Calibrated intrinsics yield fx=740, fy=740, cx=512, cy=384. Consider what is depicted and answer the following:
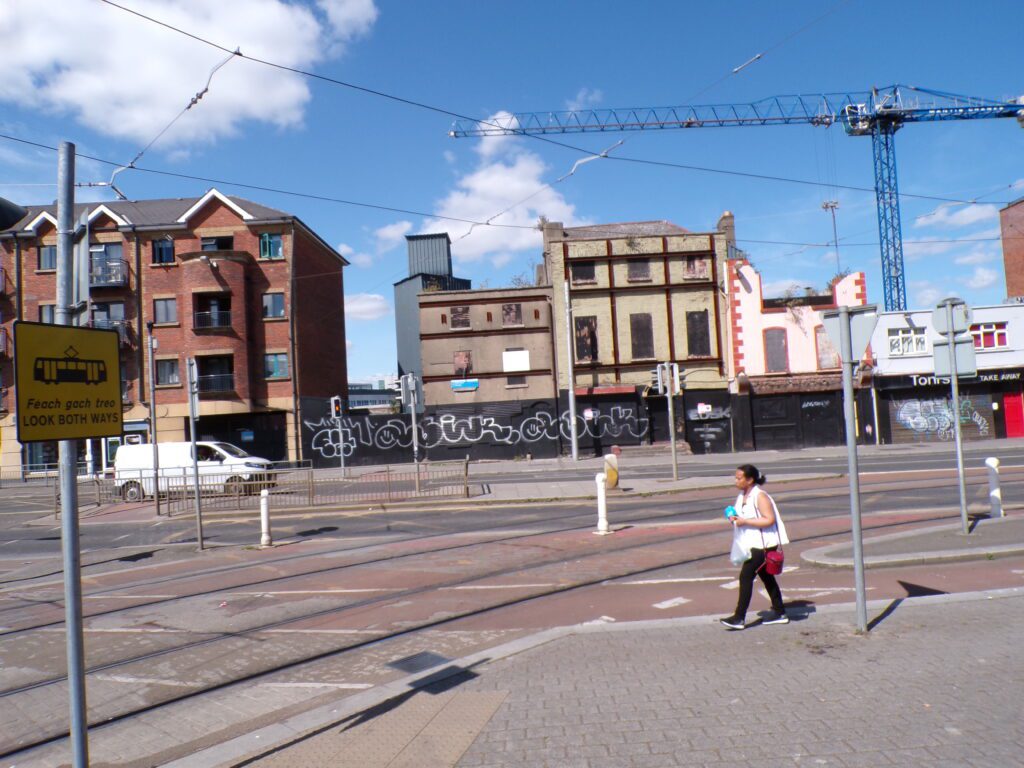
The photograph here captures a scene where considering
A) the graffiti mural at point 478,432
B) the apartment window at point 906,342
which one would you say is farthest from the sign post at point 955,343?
the apartment window at point 906,342

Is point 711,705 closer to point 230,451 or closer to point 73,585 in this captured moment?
point 73,585

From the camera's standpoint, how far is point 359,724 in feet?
16.0

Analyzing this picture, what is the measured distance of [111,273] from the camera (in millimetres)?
37031

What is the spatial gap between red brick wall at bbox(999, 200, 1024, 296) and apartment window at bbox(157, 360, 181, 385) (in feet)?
157

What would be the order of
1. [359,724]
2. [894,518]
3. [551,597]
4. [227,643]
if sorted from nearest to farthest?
[359,724] → [227,643] → [551,597] → [894,518]

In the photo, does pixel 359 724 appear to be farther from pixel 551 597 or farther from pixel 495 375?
pixel 495 375

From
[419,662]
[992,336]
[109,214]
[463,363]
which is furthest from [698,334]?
[419,662]

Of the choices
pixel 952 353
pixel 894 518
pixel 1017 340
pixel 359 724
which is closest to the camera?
pixel 359 724


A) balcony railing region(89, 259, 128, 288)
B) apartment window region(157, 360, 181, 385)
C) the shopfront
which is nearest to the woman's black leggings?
the shopfront

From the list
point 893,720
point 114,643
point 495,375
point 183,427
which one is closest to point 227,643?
point 114,643

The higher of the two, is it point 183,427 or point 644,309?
point 644,309

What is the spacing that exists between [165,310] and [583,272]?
2090cm

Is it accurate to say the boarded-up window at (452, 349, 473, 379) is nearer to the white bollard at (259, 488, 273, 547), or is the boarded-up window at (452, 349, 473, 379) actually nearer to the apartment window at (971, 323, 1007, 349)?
the white bollard at (259, 488, 273, 547)

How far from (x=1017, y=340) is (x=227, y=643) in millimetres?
37179
